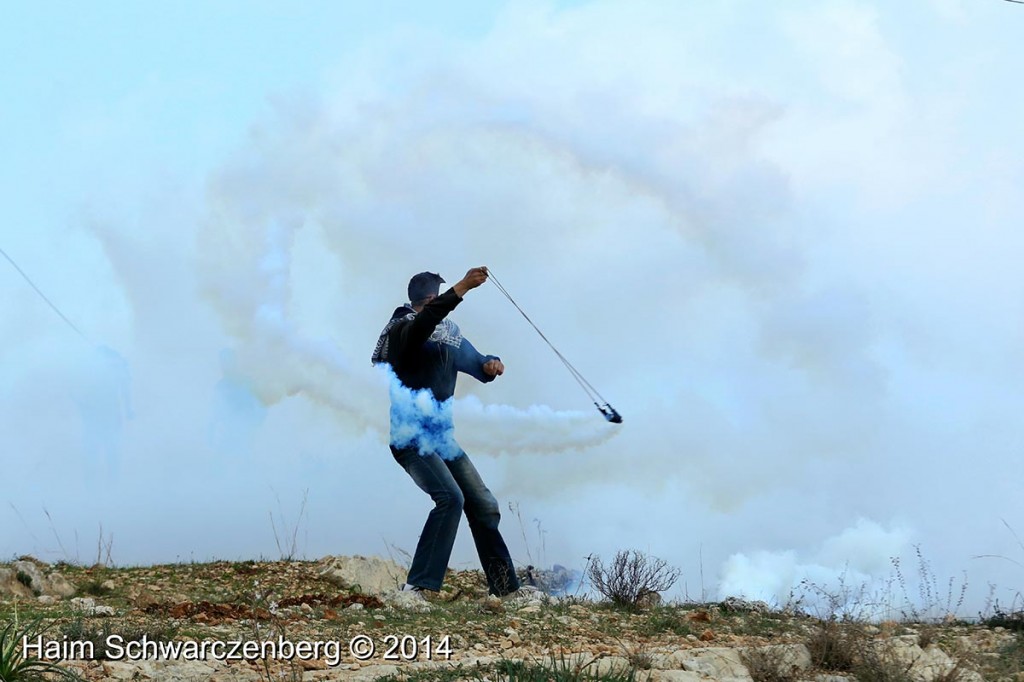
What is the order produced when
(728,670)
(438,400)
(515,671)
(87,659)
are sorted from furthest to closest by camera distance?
(438,400)
(728,670)
(87,659)
(515,671)

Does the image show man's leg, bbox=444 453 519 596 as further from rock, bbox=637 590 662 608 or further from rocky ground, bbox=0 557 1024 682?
rock, bbox=637 590 662 608

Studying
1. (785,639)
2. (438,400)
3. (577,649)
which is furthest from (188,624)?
(785,639)

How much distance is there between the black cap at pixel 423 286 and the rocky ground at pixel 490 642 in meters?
2.76

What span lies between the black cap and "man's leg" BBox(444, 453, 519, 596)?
154cm

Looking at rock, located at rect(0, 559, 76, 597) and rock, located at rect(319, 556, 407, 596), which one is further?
rock, located at rect(319, 556, 407, 596)

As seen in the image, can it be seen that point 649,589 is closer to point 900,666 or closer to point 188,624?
A: point 900,666

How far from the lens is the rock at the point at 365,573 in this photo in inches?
531

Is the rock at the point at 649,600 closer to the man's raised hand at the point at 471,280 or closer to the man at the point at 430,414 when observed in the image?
the man at the point at 430,414

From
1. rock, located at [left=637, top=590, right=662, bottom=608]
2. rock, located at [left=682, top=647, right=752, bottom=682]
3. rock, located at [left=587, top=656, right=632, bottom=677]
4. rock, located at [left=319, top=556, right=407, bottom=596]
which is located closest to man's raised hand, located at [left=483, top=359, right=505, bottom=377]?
rock, located at [left=637, top=590, right=662, bottom=608]

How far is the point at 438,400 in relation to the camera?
1138cm

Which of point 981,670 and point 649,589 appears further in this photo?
point 649,589

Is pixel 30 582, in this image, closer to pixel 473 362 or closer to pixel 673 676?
pixel 473 362

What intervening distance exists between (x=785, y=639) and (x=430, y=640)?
105 inches

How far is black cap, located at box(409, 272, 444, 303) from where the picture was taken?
11602 mm
